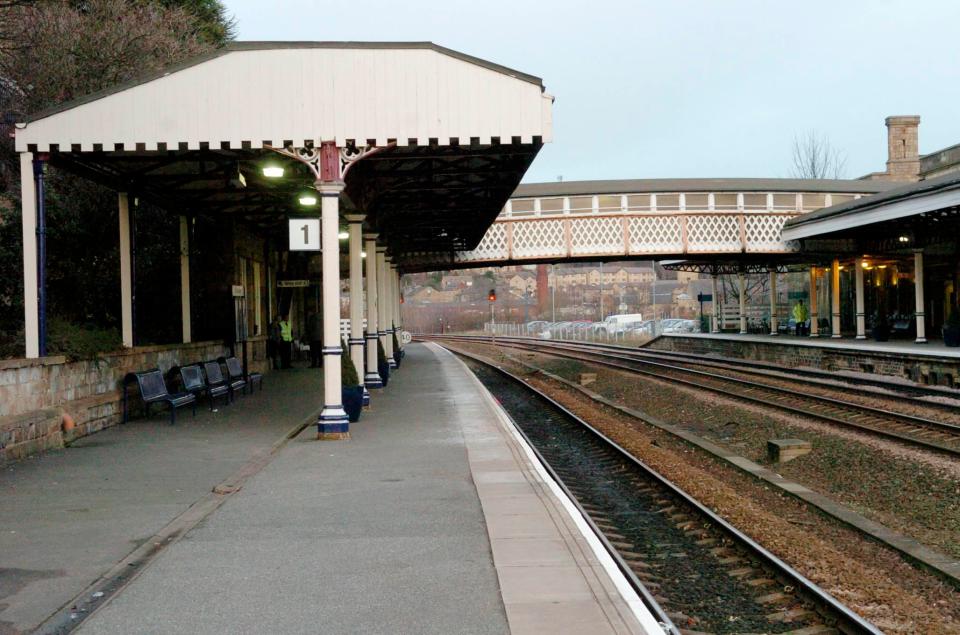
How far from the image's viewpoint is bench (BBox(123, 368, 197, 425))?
1375 centimetres

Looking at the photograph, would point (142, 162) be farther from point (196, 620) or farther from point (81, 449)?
point (196, 620)

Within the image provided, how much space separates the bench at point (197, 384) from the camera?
15.1 m

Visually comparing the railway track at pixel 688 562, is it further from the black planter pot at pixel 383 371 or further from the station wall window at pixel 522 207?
the station wall window at pixel 522 207

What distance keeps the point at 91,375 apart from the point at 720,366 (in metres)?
20.7

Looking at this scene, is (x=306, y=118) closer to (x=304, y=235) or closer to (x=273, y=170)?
(x=304, y=235)

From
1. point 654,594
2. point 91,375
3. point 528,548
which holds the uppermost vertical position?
point 91,375

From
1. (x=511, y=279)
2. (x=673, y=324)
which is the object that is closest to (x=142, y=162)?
(x=673, y=324)

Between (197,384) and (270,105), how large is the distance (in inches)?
217

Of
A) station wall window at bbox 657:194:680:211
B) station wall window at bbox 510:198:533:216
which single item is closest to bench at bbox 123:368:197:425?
station wall window at bbox 510:198:533:216

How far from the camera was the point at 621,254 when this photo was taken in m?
30.7

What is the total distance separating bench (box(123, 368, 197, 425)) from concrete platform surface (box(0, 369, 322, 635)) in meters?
0.27

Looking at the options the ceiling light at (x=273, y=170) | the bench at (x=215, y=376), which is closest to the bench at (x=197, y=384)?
the bench at (x=215, y=376)

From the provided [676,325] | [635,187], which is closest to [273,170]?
[635,187]

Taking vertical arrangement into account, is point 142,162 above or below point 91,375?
above
